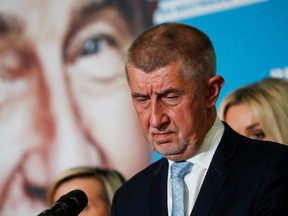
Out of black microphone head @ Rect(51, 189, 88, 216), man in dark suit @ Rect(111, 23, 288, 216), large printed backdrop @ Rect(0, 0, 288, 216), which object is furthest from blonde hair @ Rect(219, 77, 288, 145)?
black microphone head @ Rect(51, 189, 88, 216)

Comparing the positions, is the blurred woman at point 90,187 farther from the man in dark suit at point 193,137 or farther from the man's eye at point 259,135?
the man in dark suit at point 193,137

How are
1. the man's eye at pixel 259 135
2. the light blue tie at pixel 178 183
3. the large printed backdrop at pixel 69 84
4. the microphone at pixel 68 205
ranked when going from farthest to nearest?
the large printed backdrop at pixel 69 84
the man's eye at pixel 259 135
the light blue tie at pixel 178 183
the microphone at pixel 68 205

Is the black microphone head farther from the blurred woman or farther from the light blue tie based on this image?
the blurred woman

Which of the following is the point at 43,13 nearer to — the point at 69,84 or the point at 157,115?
the point at 69,84

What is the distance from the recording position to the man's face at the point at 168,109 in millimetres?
1586

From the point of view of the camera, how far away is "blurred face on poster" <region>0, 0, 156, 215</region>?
3402mm

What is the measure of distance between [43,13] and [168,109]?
7.10 feet

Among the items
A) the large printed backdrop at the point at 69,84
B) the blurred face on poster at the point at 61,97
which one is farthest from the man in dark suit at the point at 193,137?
the blurred face on poster at the point at 61,97

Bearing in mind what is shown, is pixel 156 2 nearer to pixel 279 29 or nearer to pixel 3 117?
pixel 279 29

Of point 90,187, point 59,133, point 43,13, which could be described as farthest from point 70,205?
point 43,13

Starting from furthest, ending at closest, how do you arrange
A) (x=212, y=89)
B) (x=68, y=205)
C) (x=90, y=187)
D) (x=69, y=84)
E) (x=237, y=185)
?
1. (x=69, y=84)
2. (x=90, y=187)
3. (x=212, y=89)
4. (x=237, y=185)
5. (x=68, y=205)

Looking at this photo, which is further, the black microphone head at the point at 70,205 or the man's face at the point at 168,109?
the man's face at the point at 168,109

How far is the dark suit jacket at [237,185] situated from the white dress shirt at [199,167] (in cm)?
2

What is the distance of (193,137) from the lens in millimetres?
1626
